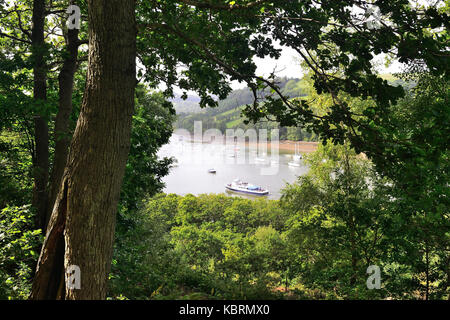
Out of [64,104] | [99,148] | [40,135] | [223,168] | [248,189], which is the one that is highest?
[64,104]

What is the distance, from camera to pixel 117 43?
201 centimetres

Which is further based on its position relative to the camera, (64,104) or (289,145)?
(289,145)

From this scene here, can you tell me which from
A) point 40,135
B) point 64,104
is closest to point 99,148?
point 64,104

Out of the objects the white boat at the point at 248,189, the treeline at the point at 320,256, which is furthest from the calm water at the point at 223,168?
the treeline at the point at 320,256

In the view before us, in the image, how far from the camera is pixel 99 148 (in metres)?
1.99

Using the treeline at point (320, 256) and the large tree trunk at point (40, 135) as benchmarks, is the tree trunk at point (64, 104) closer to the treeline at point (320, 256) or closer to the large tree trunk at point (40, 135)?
the large tree trunk at point (40, 135)

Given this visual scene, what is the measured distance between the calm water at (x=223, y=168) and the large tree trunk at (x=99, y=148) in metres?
33.7

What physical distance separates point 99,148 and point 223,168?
6255cm

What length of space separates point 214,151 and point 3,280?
81.2m

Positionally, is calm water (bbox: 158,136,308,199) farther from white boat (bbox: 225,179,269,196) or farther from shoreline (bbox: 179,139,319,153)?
shoreline (bbox: 179,139,319,153)

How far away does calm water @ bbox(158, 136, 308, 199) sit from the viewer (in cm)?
4744

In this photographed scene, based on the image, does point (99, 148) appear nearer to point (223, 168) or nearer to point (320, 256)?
point (320, 256)

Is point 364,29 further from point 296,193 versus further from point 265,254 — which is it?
point 265,254
